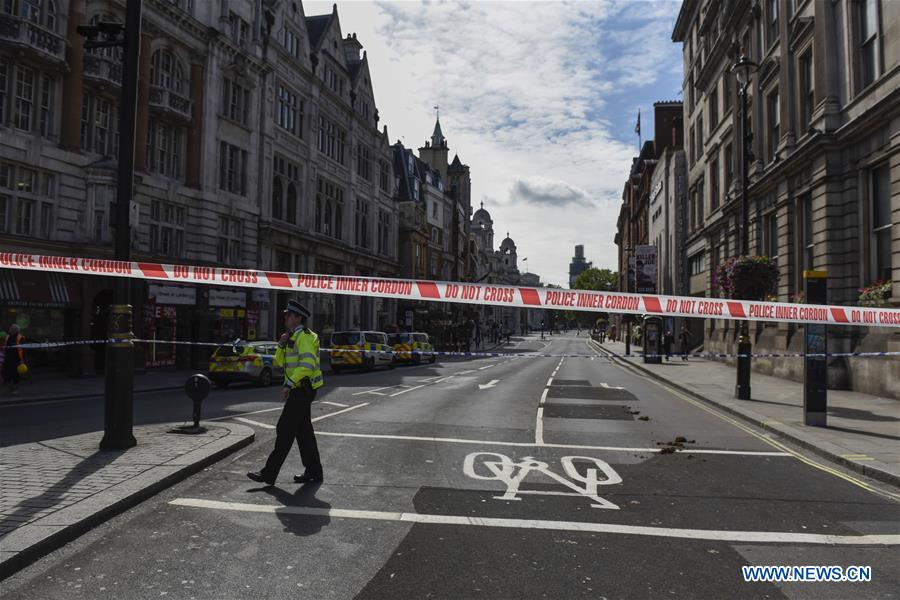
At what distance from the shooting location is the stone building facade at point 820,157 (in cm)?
1592

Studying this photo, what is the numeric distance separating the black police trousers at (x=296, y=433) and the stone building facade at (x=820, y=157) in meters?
14.4

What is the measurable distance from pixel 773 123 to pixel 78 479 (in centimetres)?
2665

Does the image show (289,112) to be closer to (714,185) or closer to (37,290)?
(37,290)

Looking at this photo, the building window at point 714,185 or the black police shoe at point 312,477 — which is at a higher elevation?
the building window at point 714,185

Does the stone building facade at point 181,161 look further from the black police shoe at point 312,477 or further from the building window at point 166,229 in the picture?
the black police shoe at point 312,477

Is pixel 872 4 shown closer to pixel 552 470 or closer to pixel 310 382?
pixel 552 470

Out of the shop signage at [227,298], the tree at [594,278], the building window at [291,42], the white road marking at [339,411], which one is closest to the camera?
the white road marking at [339,411]

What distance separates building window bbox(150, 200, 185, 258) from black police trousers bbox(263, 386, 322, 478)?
20509mm

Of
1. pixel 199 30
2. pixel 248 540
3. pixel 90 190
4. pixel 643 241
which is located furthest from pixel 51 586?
pixel 643 241

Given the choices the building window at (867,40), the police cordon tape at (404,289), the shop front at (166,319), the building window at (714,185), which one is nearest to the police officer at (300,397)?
the police cordon tape at (404,289)

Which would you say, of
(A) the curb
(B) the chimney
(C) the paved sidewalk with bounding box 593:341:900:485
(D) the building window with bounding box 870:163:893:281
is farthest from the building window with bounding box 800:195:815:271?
(B) the chimney

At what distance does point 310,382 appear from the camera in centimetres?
668

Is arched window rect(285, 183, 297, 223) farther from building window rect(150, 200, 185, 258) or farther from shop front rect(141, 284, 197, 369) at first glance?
shop front rect(141, 284, 197, 369)

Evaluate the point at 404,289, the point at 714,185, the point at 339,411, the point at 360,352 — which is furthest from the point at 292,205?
the point at 404,289
